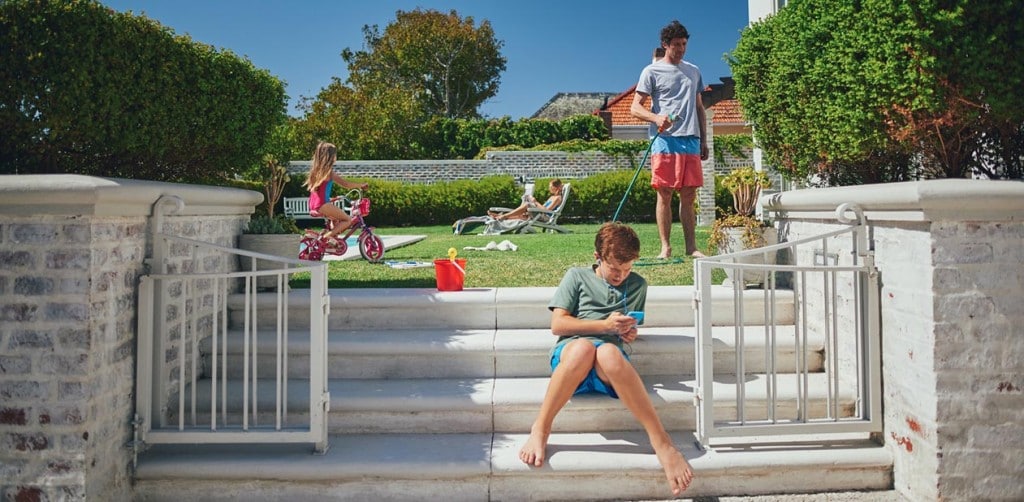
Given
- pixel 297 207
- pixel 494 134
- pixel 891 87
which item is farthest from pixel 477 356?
pixel 494 134

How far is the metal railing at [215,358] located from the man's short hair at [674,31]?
3403 millimetres

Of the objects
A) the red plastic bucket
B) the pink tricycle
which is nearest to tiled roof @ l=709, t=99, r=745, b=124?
the pink tricycle

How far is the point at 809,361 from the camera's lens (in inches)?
150

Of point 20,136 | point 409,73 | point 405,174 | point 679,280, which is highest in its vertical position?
point 409,73

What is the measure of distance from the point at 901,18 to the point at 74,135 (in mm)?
4231

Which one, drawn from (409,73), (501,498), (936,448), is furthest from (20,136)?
(409,73)

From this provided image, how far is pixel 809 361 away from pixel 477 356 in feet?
5.58

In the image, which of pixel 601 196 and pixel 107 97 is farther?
pixel 601 196

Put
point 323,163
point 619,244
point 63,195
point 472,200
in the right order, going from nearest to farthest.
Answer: point 63,195 < point 619,244 < point 323,163 < point 472,200

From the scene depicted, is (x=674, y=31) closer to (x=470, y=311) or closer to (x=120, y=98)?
(x=470, y=311)

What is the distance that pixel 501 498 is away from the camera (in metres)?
3.12

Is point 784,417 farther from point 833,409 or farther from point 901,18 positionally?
point 901,18

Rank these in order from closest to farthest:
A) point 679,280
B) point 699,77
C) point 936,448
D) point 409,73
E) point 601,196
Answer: point 936,448 < point 679,280 < point 699,77 < point 601,196 < point 409,73

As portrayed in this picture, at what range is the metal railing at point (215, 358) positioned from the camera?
10.4 feet
